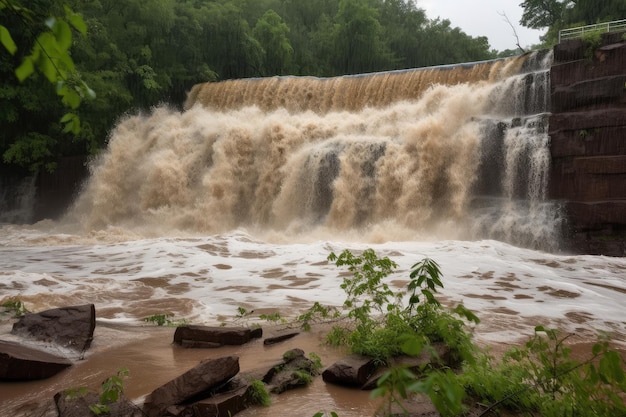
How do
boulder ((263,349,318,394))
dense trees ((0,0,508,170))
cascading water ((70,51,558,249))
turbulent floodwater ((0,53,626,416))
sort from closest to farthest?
boulder ((263,349,318,394)) → turbulent floodwater ((0,53,626,416)) → cascading water ((70,51,558,249)) → dense trees ((0,0,508,170))

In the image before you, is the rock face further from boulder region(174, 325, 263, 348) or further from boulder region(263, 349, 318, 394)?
boulder region(263, 349, 318, 394)

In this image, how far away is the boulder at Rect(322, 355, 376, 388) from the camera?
341 cm

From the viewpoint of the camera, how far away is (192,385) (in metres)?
2.97

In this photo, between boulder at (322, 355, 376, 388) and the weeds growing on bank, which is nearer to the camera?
the weeds growing on bank

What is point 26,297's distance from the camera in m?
6.68

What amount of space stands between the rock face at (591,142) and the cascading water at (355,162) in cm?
46

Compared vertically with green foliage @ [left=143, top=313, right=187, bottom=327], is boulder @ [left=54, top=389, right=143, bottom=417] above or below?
above

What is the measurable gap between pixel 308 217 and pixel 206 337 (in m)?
10.6

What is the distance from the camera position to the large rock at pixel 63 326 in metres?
4.36

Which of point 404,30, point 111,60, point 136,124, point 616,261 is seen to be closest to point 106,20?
point 111,60

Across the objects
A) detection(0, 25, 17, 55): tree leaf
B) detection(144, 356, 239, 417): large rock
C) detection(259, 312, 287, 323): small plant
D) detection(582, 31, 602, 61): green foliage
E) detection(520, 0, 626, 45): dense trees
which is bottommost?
detection(259, 312, 287, 323): small plant

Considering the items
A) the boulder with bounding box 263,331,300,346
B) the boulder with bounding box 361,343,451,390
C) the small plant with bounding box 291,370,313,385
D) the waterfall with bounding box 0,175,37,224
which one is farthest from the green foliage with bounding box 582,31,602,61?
the waterfall with bounding box 0,175,37,224

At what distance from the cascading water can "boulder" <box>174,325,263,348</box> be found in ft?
30.0

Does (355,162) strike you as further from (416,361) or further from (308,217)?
(416,361)
